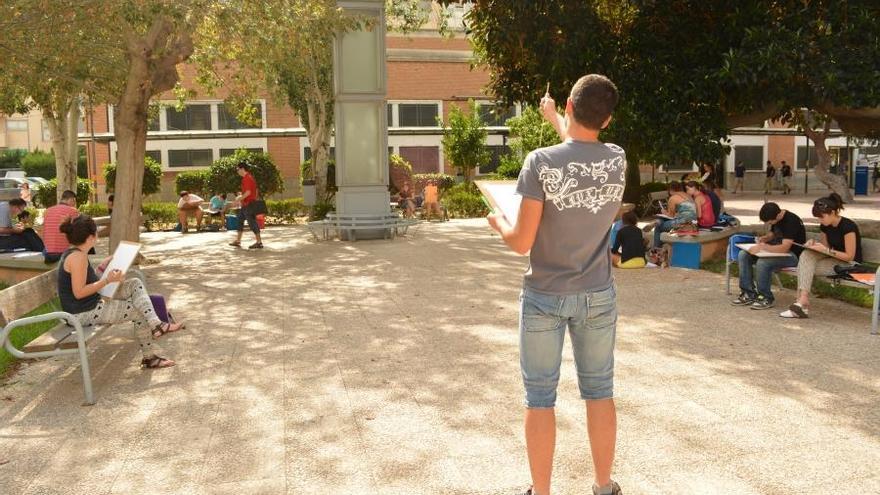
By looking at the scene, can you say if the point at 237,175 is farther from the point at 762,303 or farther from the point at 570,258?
the point at 570,258

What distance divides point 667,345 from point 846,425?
2119mm

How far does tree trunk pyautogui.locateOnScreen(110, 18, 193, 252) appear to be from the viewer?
1249cm

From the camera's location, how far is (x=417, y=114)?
4334cm

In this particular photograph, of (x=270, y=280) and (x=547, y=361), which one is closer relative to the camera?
(x=547, y=361)

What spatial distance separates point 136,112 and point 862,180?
31.1 metres

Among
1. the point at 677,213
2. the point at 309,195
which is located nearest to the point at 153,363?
the point at 677,213

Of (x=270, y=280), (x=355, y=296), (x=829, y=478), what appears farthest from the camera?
(x=270, y=280)

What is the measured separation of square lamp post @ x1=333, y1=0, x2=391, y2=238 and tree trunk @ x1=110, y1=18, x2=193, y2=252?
3921mm

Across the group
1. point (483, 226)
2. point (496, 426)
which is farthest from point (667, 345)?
point (483, 226)

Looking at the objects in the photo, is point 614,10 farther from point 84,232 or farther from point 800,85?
point 84,232

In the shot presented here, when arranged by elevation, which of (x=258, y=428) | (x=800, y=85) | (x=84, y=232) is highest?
(x=800, y=85)

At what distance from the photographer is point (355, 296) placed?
31.0 feet

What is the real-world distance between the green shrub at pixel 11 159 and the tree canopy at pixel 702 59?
54.0m

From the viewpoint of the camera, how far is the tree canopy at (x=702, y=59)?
34.1 ft
